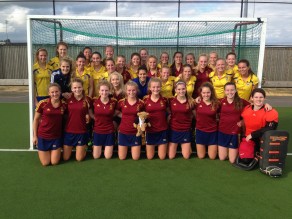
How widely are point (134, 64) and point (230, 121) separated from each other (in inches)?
78.1

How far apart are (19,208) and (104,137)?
182cm

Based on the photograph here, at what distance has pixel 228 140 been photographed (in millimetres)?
4605

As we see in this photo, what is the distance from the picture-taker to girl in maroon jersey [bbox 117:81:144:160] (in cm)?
457

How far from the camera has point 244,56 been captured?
694cm

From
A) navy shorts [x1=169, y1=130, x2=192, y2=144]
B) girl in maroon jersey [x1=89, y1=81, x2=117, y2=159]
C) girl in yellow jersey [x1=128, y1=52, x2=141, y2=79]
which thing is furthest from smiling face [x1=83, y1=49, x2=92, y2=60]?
navy shorts [x1=169, y1=130, x2=192, y2=144]

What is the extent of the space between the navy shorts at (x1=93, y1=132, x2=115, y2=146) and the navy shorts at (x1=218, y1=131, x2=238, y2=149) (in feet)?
5.72

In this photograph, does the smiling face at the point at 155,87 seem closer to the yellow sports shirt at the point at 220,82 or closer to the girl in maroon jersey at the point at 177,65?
the girl in maroon jersey at the point at 177,65

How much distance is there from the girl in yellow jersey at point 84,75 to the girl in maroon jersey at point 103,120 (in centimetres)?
34

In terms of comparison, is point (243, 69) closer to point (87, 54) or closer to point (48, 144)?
point (87, 54)

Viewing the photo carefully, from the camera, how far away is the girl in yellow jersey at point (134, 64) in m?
5.21

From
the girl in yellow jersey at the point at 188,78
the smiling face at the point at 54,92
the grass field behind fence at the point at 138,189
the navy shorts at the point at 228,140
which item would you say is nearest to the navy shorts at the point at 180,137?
the grass field behind fence at the point at 138,189

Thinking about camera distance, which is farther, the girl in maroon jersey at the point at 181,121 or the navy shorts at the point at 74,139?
the girl in maroon jersey at the point at 181,121

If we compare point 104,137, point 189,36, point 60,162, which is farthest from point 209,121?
point 189,36

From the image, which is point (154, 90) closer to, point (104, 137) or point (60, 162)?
point (104, 137)
